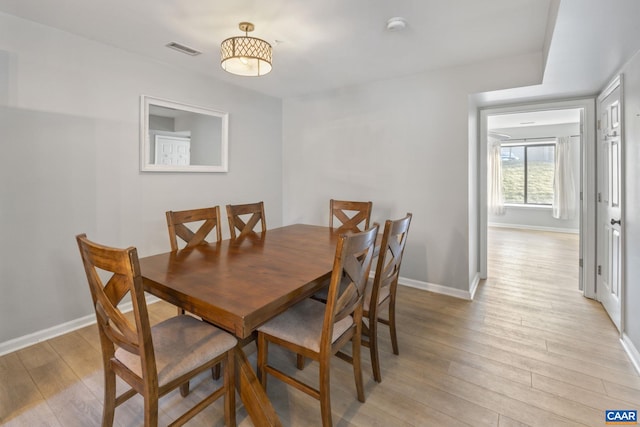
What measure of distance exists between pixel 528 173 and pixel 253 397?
8079 mm

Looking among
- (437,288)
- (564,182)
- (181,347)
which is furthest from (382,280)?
(564,182)

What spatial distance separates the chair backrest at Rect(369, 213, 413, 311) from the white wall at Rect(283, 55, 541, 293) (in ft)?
4.73

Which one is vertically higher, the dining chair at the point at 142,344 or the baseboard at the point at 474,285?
the dining chair at the point at 142,344

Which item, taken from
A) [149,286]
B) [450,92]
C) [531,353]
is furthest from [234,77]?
[531,353]

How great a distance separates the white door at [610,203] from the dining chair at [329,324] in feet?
7.02

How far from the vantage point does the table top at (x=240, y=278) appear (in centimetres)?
120

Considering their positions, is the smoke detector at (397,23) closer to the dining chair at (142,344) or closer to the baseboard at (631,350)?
the dining chair at (142,344)

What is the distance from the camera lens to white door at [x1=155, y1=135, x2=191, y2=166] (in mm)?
3047

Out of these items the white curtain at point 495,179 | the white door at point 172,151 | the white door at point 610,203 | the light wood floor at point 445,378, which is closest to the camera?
the light wood floor at point 445,378

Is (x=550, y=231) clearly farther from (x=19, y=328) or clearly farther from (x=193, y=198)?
(x=19, y=328)

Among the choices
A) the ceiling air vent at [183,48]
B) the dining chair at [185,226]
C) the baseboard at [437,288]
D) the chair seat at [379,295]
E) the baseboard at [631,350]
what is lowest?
the baseboard at [631,350]

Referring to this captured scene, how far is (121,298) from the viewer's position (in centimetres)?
121

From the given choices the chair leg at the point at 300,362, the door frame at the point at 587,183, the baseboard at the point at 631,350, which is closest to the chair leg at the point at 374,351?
the chair leg at the point at 300,362

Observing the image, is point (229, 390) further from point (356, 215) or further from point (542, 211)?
point (542, 211)
